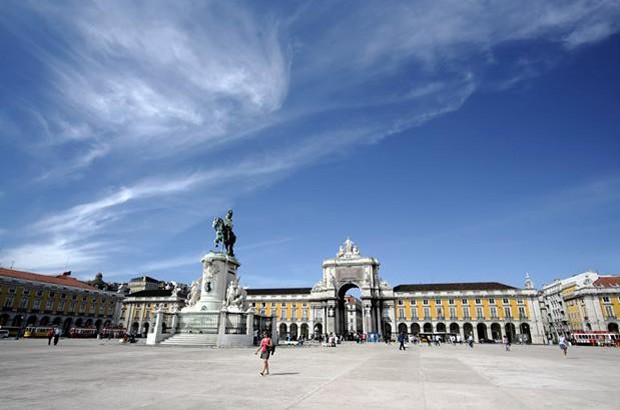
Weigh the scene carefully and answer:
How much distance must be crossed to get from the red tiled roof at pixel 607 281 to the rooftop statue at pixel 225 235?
72.4 m

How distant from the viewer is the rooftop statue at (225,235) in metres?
30.3

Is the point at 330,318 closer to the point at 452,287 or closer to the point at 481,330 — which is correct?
the point at 452,287

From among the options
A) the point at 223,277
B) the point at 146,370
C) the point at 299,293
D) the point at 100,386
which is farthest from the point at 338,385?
the point at 299,293

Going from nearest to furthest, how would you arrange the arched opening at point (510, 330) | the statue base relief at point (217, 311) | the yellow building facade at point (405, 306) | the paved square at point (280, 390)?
1. the paved square at point (280, 390)
2. the statue base relief at point (217, 311)
3. the arched opening at point (510, 330)
4. the yellow building facade at point (405, 306)

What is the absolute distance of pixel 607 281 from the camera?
69562 mm

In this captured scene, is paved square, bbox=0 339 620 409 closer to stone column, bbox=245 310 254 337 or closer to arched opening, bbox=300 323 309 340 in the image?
stone column, bbox=245 310 254 337

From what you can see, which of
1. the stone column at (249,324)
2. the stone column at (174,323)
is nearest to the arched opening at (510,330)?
the stone column at (249,324)

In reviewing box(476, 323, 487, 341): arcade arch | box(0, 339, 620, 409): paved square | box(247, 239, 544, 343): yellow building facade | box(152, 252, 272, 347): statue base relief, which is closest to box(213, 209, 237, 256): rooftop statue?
box(152, 252, 272, 347): statue base relief

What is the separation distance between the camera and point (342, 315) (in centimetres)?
8219

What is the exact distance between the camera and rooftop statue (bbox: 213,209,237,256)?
30312mm

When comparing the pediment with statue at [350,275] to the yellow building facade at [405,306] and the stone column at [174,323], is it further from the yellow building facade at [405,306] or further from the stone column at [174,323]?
the stone column at [174,323]

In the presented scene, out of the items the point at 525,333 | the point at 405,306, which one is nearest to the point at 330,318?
the point at 405,306

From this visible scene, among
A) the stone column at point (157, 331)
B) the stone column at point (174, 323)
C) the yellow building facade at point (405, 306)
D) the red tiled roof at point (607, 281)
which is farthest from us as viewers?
the yellow building facade at point (405, 306)

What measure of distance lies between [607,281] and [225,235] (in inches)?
3046
